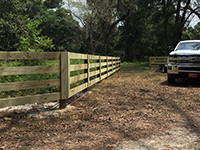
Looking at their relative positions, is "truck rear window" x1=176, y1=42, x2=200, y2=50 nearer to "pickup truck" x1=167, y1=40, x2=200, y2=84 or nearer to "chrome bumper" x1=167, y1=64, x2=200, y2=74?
"pickup truck" x1=167, y1=40, x2=200, y2=84

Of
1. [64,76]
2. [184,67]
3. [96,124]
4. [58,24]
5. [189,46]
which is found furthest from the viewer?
[58,24]

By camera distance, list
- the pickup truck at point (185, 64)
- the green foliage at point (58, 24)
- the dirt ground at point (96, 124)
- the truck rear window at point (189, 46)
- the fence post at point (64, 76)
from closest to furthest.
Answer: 1. the dirt ground at point (96, 124)
2. the fence post at point (64, 76)
3. the pickup truck at point (185, 64)
4. the truck rear window at point (189, 46)
5. the green foliage at point (58, 24)

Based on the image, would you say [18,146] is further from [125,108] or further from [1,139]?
[125,108]

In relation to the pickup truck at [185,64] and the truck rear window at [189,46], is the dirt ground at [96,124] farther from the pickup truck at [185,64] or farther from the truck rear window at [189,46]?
the truck rear window at [189,46]

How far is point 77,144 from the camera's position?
2494 millimetres

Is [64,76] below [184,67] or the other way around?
below

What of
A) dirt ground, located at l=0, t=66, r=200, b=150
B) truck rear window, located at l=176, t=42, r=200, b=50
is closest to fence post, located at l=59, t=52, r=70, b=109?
dirt ground, located at l=0, t=66, r=200, b=150

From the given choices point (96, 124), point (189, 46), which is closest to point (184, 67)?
point (189, 46)

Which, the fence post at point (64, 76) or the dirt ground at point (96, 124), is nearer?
the dirt ground at point (96, 124)

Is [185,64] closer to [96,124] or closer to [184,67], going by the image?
[184,67]

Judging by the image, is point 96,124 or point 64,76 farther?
point 64,76

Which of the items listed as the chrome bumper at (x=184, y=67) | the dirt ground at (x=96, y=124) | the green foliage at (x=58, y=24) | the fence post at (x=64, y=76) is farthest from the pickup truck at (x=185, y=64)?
the green foliage at (x=58, y=24)

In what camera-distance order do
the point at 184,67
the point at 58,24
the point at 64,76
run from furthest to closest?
the point at 58,24 < the point at 184,67 < the point at 64,76

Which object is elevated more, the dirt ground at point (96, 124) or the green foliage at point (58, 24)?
the green foliage at point (58, 24)
